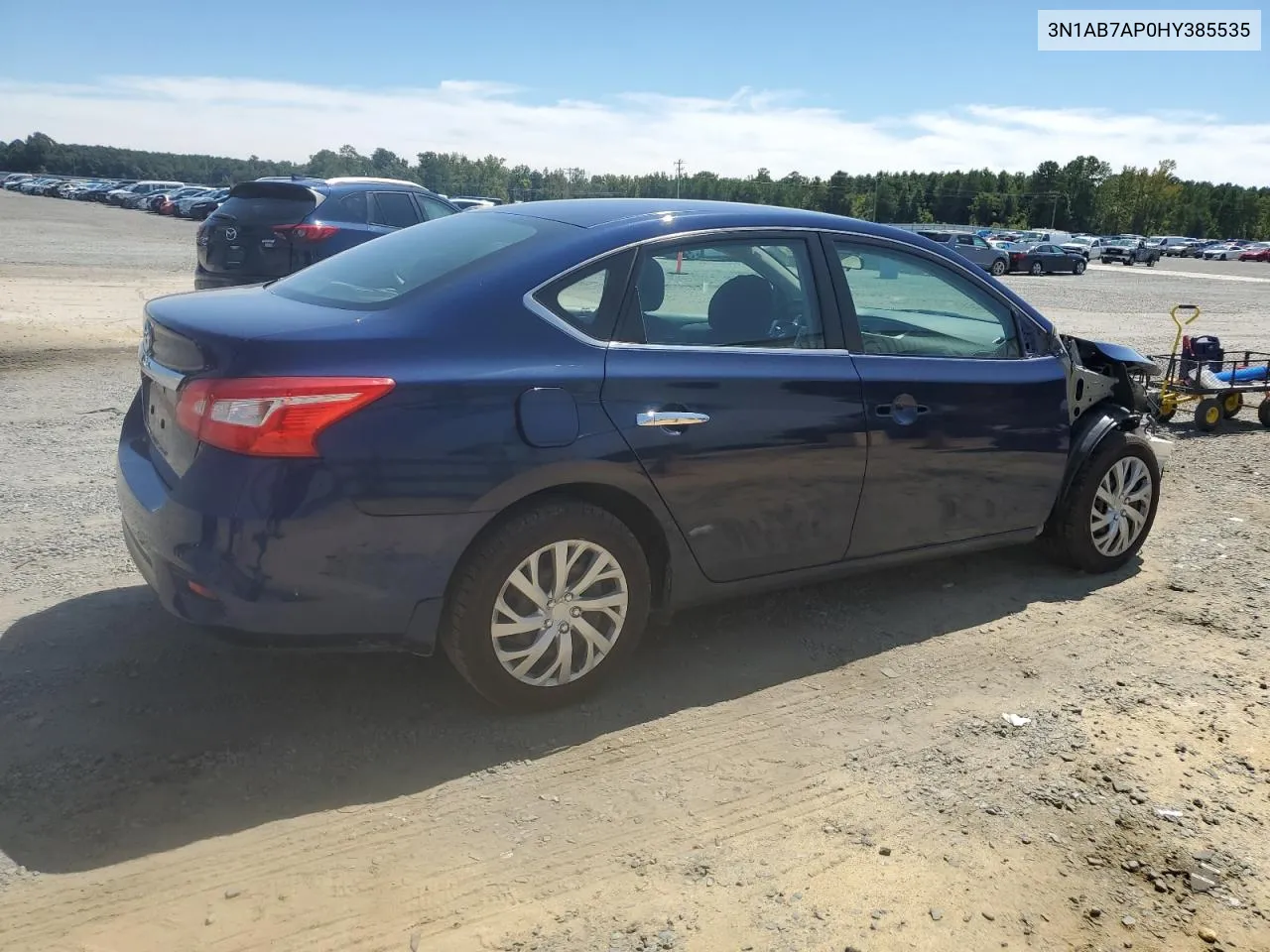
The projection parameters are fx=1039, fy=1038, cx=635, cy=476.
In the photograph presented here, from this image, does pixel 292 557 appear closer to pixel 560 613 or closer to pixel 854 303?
pixel 560 613

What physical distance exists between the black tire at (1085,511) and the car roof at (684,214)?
1441 millimetres

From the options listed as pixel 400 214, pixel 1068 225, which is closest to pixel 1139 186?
pixel 1068 225

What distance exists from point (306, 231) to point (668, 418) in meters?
8.70

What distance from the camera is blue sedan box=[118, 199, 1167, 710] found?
118 inches

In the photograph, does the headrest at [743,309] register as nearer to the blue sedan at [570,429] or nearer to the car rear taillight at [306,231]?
the blue sedan at [570,429]

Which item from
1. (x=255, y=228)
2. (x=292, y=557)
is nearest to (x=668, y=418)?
(x=292, y=557)

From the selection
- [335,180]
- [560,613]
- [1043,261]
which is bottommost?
[560,613]

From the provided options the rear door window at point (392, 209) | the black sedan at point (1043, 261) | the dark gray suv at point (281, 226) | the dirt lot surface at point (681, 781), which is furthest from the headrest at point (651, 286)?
the black sedan at point (1043, 261)

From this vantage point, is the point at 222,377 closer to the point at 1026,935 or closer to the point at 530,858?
the point at 530,858

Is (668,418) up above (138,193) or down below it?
below

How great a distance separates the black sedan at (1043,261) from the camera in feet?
131

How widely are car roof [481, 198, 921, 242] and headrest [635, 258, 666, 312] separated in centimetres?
20

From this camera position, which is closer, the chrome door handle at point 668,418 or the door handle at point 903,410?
the chrome door handle at point 668,418

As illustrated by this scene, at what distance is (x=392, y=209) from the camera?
12008 millimetres
